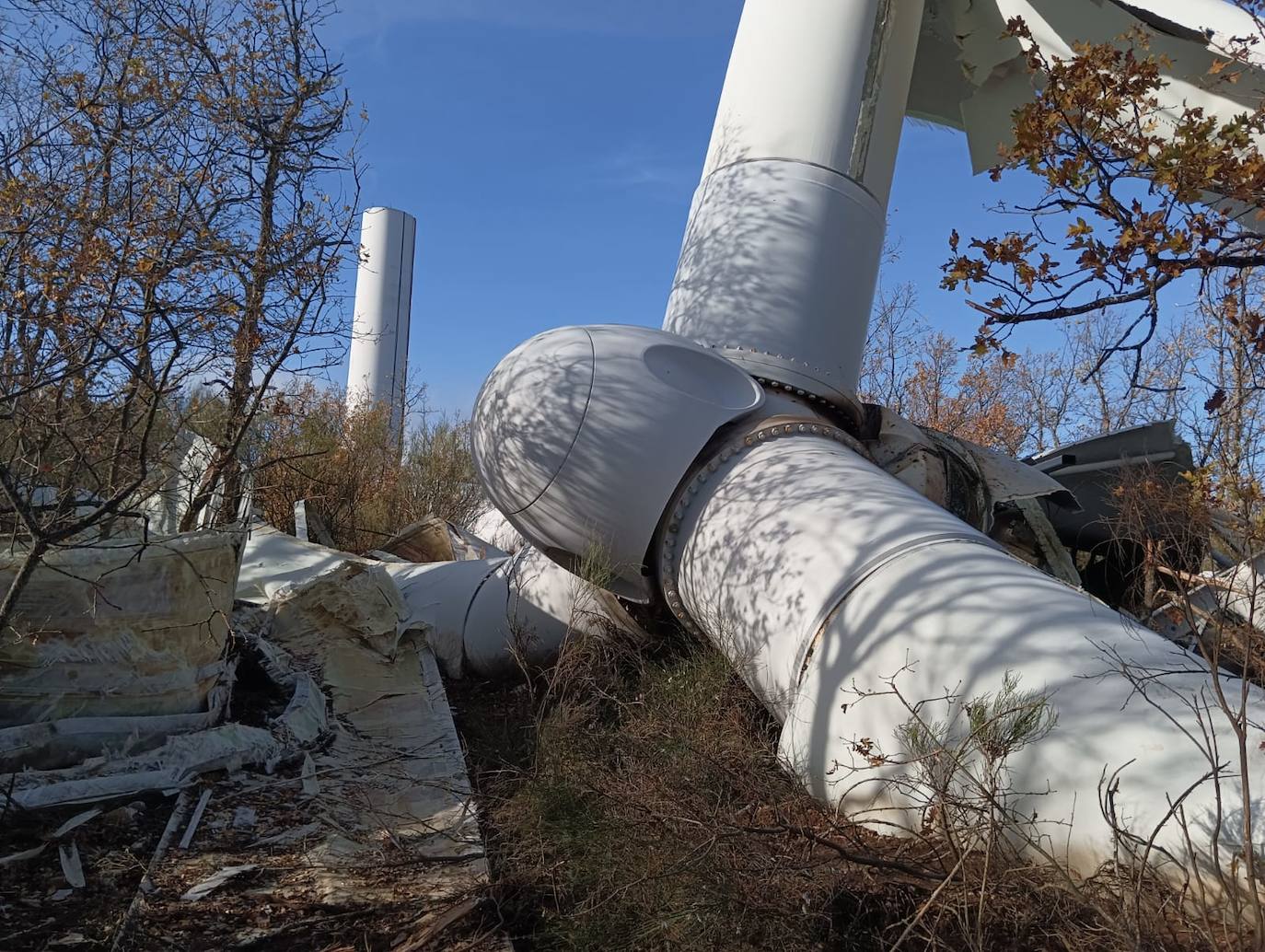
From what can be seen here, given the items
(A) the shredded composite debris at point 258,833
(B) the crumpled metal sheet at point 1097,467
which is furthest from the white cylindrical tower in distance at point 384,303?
(A) the shredded composite debris at point 258,833

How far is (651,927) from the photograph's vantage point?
2.42 meters

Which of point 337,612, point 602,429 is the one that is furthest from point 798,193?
point 337,612

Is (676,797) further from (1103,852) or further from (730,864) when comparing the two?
(1103,852)

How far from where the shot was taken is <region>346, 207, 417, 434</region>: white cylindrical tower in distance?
1720 cm

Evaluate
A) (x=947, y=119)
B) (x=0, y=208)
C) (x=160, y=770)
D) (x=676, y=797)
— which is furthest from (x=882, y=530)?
(x=947, y=119)

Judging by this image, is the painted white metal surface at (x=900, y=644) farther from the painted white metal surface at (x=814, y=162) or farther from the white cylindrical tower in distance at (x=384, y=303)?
the white cylindrical tower in distance at (x=384, y=303)

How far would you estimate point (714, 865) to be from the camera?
2.38 m

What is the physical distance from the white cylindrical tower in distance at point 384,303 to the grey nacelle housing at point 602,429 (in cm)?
1245

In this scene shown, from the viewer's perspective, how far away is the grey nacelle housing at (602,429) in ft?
14.1

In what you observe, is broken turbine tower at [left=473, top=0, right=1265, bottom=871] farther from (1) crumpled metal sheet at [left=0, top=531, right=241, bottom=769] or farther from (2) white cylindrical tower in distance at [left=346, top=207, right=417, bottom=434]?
(2) white cylindrical tower in distance at [left=346, top=207, right=417, bottom=434]

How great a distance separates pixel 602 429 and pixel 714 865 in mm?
2252

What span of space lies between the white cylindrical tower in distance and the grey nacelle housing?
12.4 meters

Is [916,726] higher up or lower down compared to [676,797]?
higher up

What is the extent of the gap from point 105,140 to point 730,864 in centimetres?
398
